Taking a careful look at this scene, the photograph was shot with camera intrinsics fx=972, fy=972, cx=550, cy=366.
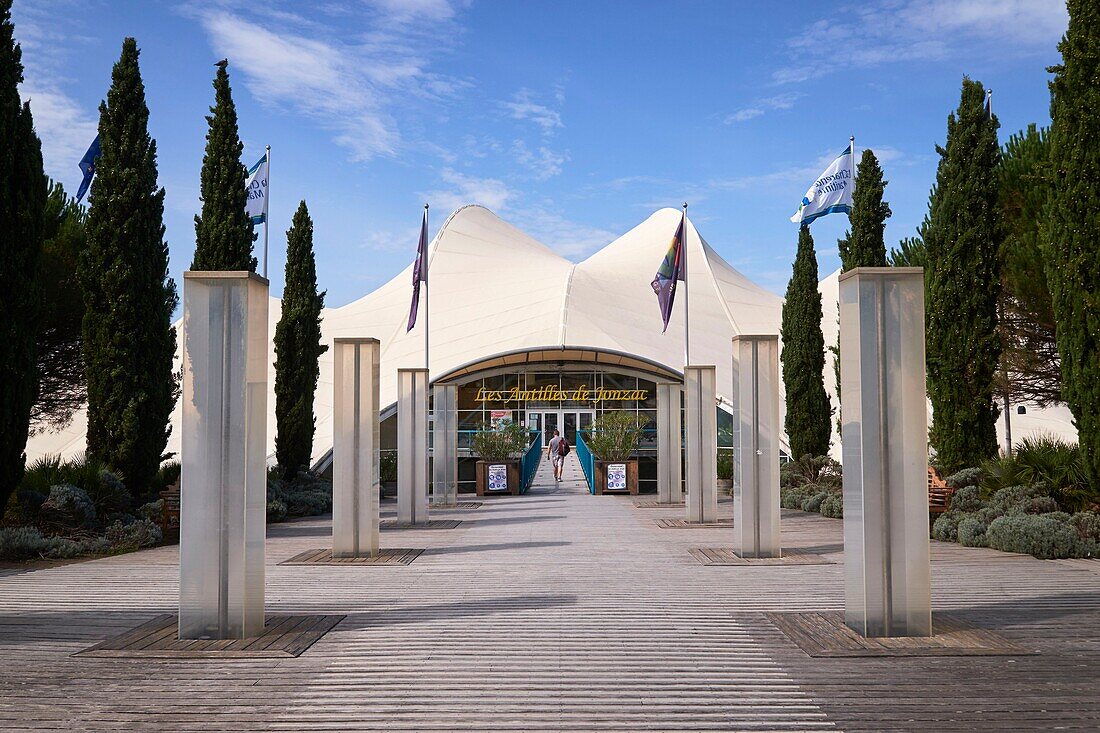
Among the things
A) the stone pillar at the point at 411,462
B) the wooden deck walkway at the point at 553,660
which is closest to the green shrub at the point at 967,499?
the wooden deck walkway at the point at 553,660

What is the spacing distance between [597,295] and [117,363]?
2185 cm

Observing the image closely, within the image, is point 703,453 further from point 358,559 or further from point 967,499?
point 358,559

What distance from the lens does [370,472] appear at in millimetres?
9625

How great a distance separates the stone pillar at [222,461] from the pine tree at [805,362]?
15.1 m

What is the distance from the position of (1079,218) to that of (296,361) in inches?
517

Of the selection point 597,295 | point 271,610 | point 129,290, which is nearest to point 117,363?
point 129,290

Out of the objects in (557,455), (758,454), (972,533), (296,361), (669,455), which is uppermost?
(296,361)

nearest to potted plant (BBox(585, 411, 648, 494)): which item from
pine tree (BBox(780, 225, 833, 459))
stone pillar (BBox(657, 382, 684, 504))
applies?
stone pillar (BBox(657, 382, 684, 504))

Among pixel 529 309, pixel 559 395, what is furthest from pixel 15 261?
pixel 529 309

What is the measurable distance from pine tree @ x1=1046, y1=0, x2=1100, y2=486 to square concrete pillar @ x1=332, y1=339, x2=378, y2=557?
7.11 metres

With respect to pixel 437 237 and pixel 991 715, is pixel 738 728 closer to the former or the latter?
pixel 991 715

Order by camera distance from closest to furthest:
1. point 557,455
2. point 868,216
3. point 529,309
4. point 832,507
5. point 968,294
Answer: point 968,294
point 832,507
point 868,216
point 557,455
point 529,309

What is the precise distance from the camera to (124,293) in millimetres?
12422

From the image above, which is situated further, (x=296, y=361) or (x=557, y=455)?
(x=557, y=455)
